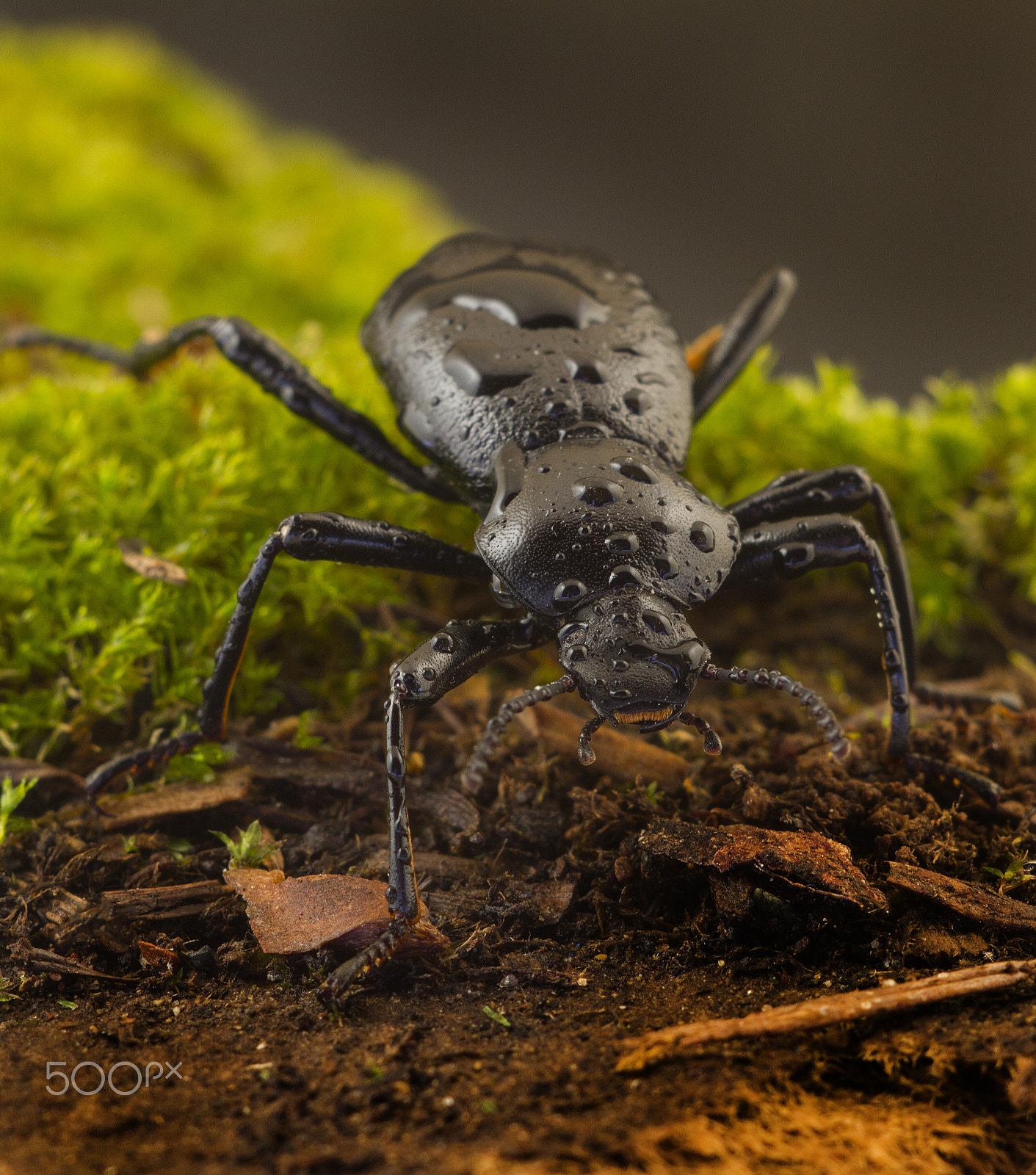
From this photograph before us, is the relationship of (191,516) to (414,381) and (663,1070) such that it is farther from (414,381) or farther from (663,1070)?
(663,1070)

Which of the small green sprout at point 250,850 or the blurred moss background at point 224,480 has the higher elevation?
the blurred moss background at point 224,480

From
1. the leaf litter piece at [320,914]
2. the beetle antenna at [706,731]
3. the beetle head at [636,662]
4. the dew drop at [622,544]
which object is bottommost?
the leaf litter piece at [320,914]

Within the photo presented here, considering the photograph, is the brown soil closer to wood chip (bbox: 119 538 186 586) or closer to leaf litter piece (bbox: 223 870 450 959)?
leaf litter piece (bbox: 223 870 450 959)

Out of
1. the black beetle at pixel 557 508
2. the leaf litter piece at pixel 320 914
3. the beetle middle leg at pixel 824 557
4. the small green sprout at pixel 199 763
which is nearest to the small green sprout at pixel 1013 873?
the black beetle at pixel 557 508

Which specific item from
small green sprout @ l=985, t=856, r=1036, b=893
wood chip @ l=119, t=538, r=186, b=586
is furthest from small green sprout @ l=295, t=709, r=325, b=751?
small green sprout @ l=985, t=856, r=1036, b=893

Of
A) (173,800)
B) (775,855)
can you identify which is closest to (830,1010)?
(775,855)

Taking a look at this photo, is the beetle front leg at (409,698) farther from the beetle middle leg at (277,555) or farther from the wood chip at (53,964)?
the wood chip at (53,964)

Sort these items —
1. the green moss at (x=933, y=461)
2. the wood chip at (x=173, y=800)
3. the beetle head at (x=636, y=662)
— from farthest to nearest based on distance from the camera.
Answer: the green moss at (x=933, y=461) < the wood chip at (x=173, y=800) < the beetle head at (x=636, y=662)

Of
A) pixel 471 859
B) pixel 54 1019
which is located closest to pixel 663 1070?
pixel 471 859
